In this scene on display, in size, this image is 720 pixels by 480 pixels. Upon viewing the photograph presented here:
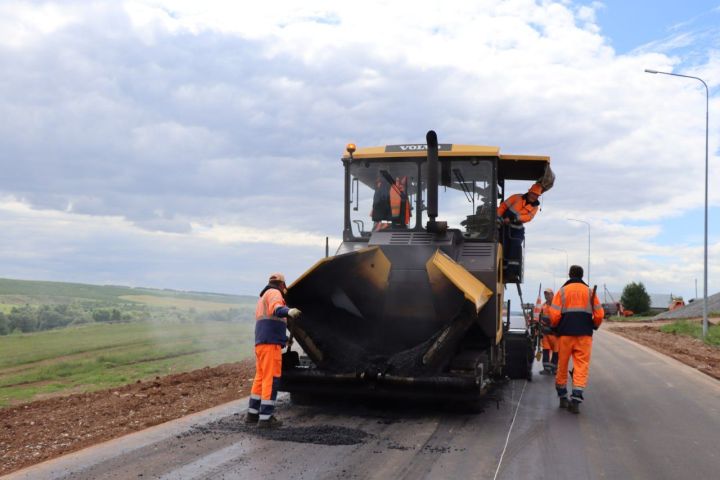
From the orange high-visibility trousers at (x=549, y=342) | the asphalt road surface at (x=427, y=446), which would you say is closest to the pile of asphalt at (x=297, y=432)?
the asphalt road surface at (x=427, y=446)

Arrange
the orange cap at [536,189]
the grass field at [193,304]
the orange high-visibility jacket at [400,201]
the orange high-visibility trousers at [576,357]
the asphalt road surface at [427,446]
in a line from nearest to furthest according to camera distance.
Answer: the asphalt road surface at [427,446] → the orange high-visibility trousers at [576,357] → the orange high-visibility jacket at [400,201] → the orange cap at [536,189] → the grass field at [193,304]

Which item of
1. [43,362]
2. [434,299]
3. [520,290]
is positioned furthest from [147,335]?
[434,299]

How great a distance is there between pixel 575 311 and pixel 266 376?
4.09m

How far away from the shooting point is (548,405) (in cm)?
926

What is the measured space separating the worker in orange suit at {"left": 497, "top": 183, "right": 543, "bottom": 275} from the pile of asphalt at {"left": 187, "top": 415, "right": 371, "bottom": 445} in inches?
167

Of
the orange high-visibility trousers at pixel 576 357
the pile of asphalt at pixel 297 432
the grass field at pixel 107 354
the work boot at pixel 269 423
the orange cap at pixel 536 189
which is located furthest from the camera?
the grass field at pixel 107 354

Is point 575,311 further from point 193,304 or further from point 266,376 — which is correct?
point 193,304

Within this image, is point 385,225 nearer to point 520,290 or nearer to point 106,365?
point 520,290

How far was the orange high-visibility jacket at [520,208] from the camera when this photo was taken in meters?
10.1

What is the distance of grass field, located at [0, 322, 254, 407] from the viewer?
56.5ft

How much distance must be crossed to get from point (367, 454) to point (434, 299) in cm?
251

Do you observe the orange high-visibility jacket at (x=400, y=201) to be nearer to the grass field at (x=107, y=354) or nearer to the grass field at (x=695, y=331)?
the grass field at (x=107, y=354)

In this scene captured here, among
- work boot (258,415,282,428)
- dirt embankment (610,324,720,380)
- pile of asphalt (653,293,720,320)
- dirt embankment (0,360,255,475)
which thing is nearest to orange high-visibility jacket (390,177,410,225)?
work boot (258,415,282,428)

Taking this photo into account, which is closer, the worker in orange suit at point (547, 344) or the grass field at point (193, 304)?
the worker in orange suit at point (547, 344)
